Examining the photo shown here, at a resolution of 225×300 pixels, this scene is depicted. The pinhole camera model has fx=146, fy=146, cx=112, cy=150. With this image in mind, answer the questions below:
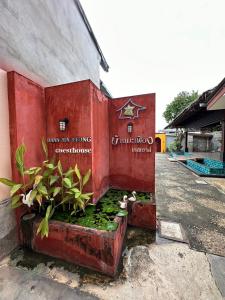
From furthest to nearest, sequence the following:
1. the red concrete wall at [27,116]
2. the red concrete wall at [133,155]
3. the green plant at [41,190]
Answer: the red concrete wall at [133,155]
the red concrete wall at [27,116]
the green plant at [41,190]

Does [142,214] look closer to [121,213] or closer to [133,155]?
[121,213]

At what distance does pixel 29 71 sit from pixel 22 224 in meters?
2.68

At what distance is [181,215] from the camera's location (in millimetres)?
3322

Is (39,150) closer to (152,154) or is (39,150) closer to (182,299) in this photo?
(152,154)

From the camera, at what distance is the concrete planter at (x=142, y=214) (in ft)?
9.06

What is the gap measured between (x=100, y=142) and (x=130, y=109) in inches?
42.6

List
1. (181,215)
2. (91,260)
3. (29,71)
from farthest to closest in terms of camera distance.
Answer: (181,215)
(29,71)
(91,260)

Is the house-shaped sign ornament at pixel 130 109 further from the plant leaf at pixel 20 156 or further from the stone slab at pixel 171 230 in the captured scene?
the stone slab at pixel 171 230

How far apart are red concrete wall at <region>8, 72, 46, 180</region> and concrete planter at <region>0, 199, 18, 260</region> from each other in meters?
0.46

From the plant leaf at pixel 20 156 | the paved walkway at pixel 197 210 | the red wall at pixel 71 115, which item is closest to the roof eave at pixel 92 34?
the red wall at pixel 71 115

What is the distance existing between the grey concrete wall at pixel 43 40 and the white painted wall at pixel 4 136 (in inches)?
12.5

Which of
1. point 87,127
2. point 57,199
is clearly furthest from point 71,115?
point 57,199

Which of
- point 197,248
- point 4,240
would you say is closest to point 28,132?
point 4,240

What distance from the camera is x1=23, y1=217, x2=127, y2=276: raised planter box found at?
74.1 inches
